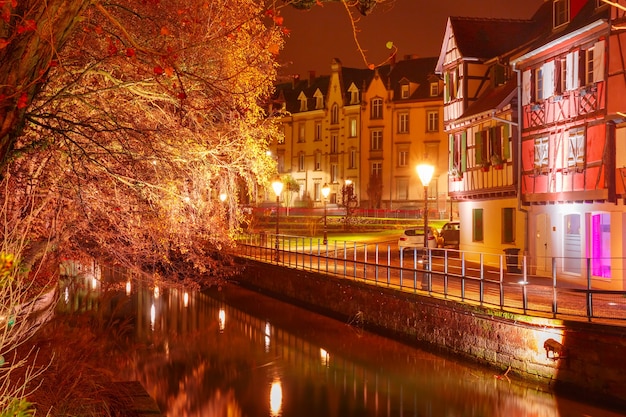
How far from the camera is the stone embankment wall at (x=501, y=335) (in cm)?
1405

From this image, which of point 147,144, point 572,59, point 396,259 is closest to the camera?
point 147,144

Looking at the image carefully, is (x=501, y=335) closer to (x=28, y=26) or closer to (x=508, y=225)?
(x=508, y=225)

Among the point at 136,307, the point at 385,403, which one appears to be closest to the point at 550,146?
the point at 385,403

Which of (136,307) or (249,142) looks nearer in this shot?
(249,142)

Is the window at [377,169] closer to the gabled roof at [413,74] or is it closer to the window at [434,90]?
the gabled roof at [413,74]

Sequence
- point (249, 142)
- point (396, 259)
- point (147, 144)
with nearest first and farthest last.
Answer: point (147, 144)
point (249, 142)
point (396, 259)

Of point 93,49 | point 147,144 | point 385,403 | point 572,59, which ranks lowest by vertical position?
point 385,403

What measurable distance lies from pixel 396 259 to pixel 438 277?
8570 millimetres

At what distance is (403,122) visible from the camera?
64375mm

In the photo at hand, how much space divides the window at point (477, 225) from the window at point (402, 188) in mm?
33565

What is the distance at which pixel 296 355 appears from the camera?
21078 mm

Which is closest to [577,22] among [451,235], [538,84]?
[538,84]

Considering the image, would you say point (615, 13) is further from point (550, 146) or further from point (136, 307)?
point (136, 307)

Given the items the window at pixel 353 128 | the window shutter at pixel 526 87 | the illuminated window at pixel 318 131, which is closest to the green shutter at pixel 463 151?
the window shutter at pixel 526 87
